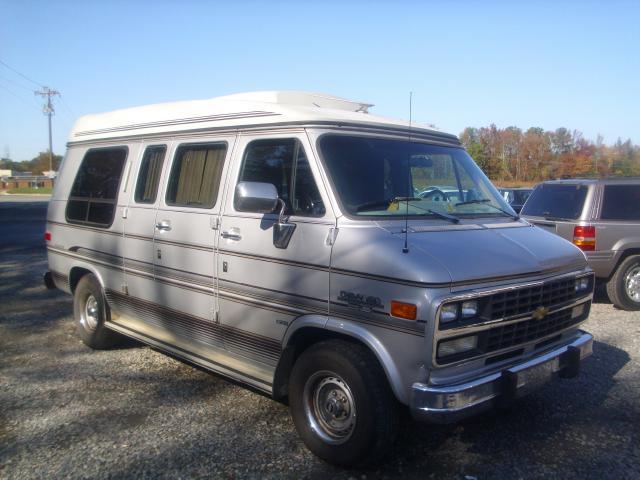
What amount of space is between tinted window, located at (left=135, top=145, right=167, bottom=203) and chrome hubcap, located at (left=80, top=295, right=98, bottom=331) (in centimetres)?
161

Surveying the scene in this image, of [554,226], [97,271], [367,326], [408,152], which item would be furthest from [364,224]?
[554,226]

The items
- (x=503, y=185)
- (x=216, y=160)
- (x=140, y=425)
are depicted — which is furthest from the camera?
(x=503, y=185)

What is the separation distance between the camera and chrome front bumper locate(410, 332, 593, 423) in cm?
335

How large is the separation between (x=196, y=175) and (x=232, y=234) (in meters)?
0.87

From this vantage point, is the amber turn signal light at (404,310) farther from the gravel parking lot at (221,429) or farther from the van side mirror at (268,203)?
the gravel parking lot at (221,429)

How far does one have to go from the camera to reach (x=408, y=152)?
4.70 m

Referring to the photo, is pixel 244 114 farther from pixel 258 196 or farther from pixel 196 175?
pixel 258 196

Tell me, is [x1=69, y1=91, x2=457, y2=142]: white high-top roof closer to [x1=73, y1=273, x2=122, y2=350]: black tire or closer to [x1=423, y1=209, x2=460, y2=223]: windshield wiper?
[x1=423, y1=209, x2=460, y2=223]: windshield wiper

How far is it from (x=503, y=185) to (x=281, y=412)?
1564cm

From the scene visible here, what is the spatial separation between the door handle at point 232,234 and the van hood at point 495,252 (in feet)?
4.54

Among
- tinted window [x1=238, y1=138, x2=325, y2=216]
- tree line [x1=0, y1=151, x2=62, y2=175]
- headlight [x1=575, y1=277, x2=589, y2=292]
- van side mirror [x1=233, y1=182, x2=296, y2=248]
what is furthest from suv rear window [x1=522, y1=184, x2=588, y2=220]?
tree line [x1=0, y1=151, x2=62, y2=175]

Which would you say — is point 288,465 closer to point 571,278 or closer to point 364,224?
point 364,224

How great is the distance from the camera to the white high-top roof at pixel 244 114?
445 centimetres

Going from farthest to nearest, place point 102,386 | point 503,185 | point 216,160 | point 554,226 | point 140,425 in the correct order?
point 503,185
point 554,226
point 102,386
point 216,160
point 140,425
